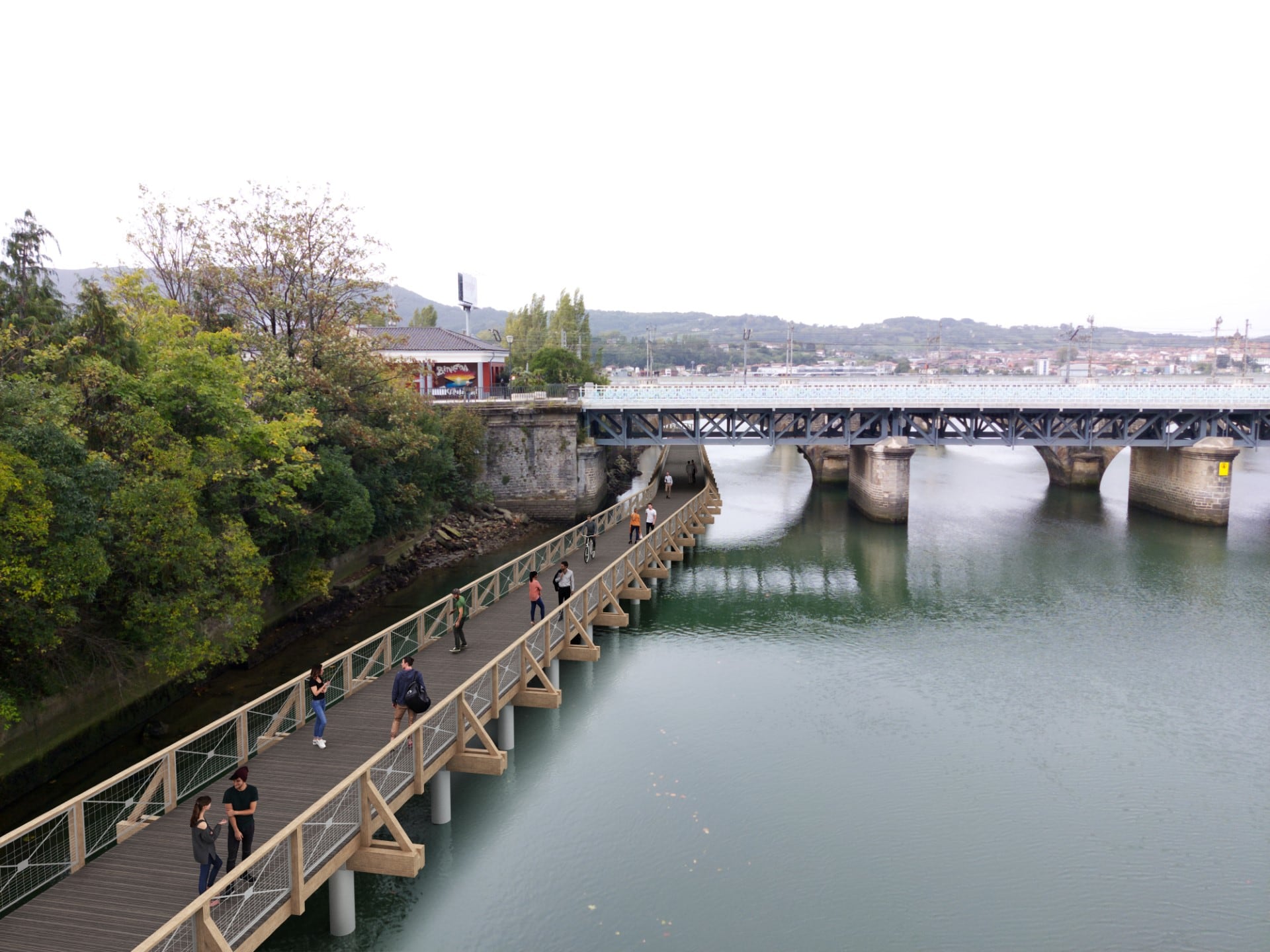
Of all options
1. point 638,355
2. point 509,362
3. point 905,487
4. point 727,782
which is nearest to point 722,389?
point 905,487

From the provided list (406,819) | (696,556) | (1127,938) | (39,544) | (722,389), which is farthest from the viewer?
(722,389)

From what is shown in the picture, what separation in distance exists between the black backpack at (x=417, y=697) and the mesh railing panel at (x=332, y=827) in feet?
7.19

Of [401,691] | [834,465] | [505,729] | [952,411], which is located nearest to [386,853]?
[401,691]

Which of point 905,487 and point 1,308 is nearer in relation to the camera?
point 1,308

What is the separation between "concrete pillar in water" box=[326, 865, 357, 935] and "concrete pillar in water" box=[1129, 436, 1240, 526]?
A: 45682 millimetres

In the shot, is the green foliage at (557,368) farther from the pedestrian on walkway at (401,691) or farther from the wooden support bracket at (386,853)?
the wooden support bracket at (386,853)

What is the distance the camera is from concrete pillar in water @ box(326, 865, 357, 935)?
12.1m

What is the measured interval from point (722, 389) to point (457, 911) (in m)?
33.4

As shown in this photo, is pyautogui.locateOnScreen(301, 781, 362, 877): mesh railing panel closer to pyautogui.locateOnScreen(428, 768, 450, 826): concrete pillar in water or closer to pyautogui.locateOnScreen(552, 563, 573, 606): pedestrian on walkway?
pyautogui.locateOnScreen(428, 768, 450, 826): concrete pillar in water

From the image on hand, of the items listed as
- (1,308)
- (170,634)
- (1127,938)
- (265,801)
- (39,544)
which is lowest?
(1127,938)

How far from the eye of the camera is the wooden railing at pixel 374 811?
979 centimetres

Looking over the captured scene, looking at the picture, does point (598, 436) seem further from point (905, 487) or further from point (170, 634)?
point (170, 634)

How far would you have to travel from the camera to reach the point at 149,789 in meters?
12.3

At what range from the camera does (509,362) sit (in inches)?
3081
